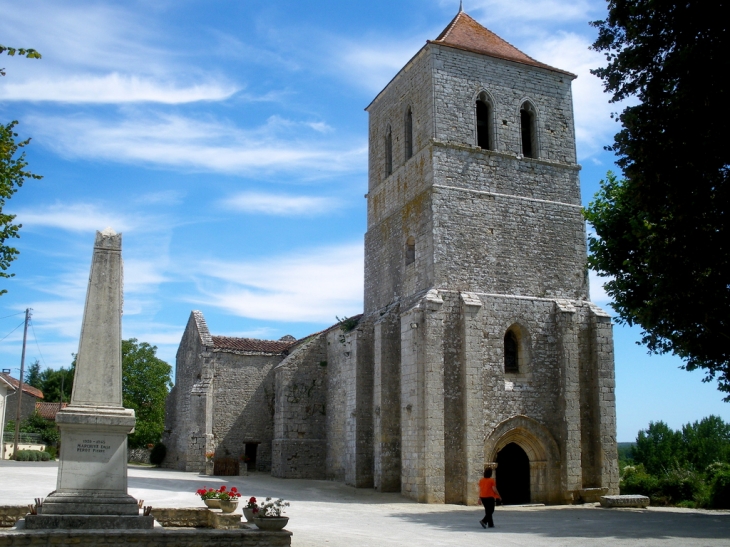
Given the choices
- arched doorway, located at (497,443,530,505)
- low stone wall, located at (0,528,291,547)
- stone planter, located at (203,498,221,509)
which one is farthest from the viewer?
arched doorway, located at (497,443,530,505)

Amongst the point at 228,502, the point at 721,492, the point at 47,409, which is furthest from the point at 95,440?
the point at 47,409

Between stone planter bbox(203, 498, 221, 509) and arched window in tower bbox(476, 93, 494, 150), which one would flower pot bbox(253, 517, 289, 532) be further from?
arched window in tower bbox(476, 93, 494, 150)

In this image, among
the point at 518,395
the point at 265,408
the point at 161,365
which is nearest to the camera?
the point at 518,395

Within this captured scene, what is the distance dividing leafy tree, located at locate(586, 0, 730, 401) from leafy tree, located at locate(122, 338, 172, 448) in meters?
36.4

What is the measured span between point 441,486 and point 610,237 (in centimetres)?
818

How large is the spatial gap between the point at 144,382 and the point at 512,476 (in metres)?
29.7

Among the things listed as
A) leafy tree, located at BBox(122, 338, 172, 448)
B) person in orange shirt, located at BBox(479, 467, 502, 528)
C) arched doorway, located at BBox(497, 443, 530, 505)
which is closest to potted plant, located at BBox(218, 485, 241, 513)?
person in orange shirt, located at BBox(479, 467, 502, 528)

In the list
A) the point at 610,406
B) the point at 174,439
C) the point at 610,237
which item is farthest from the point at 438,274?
the point at 174,439

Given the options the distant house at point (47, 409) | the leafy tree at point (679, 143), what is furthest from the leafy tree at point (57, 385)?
the leafy tree at point (679, 143)

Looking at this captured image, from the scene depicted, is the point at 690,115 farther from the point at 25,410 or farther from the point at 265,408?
the point at 25,410

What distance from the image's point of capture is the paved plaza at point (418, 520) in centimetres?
1239

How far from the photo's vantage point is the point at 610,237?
1906cm

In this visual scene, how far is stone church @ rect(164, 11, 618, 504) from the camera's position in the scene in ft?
67.0

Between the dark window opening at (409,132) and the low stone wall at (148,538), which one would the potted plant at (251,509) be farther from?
the dark window opening at (409,132)
